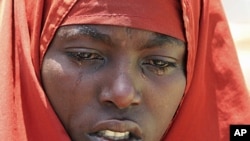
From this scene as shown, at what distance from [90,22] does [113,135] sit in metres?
0.28

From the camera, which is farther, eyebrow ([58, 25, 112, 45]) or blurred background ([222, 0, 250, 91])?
blurred background ([222, 0, 250, 91])

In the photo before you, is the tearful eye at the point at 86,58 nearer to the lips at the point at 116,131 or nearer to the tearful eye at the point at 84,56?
the tearful eye at the point at 84,56

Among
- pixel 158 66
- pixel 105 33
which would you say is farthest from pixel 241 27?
pixel 105 33

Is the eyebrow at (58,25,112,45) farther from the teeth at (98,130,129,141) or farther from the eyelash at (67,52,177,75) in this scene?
the teeth at (98,130,129,141)

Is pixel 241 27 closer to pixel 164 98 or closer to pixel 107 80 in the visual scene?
pixel 164 98

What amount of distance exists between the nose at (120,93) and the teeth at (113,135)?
7 cm

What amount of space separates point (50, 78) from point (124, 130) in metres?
0.23

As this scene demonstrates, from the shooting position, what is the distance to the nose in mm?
A: 1625

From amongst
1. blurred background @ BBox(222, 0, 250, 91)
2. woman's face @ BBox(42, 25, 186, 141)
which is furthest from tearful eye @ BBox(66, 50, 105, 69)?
blurred background @ BBox(222, 0, 250, 91)

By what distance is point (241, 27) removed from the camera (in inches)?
99.1

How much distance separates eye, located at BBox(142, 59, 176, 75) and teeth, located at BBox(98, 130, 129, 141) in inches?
7.0

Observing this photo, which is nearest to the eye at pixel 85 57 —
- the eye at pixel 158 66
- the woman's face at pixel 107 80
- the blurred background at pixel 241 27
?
the woman's face at pixel 107 80

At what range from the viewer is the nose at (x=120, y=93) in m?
1.62

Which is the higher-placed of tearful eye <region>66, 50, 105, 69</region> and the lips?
tearful eye <region>66, 50, 105, 69</region>
